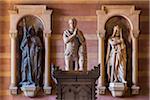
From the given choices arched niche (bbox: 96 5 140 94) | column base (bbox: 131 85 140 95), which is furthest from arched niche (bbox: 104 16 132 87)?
column base (bbox: 131 85 140 95)

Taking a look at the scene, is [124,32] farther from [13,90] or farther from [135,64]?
[13,90]

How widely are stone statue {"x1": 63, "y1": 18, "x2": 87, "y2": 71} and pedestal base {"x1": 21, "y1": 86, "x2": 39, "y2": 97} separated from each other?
1.68 meters

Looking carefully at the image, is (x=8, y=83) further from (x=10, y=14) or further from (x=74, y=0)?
(x=74, y=0)

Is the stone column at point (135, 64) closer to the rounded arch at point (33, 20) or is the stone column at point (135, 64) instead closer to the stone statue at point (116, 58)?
the stone statue at point (116, 58)

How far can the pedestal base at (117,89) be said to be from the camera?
1005 centimetres

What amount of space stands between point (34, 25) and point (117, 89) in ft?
6.41

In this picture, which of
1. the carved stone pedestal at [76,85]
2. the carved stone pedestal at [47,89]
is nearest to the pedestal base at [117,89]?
the carved stone pedestal at [47,89]

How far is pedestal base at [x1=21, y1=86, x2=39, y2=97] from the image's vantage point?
33.0 feet

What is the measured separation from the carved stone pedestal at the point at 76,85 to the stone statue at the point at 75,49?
43.9 inches

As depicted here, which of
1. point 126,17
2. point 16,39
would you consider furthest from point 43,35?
point 126,17

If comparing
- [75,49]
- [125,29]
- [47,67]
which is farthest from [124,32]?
[75,49]

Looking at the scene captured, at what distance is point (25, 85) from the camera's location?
10.1 meters

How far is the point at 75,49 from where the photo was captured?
8391 mm

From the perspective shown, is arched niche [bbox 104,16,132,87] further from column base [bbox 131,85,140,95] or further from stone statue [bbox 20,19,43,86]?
stone statue [bbox 20,19,43,86]
